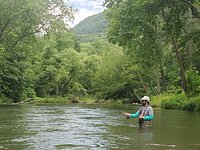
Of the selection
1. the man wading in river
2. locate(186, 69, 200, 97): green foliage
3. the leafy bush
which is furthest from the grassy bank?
the man wading in river

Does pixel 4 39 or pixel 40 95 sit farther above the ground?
pixel 4 39

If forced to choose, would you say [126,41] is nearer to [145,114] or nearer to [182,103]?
[182,103]

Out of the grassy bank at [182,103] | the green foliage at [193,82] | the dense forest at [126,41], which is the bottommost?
the grassy bank at [182,103]

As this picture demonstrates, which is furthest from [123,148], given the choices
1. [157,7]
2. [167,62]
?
[167,62]

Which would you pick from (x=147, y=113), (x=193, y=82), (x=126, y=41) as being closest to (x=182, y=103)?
(x=193, y=82)

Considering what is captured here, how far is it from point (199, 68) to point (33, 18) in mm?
14573

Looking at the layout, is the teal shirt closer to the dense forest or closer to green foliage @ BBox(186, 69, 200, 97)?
the dense forest

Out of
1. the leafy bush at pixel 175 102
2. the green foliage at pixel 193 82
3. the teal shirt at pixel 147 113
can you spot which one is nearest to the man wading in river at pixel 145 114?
the teal shirt at pixel 147 113

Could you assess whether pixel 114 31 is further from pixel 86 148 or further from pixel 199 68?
pixel 86 148

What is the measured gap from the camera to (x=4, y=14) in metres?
31.5

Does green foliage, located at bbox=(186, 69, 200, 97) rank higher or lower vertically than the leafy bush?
higher

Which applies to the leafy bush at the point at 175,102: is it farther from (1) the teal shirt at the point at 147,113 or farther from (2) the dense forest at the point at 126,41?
(1) the teal shirt at the point at 147,113

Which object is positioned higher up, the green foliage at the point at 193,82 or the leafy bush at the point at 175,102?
the green foliage at the point at 193,82

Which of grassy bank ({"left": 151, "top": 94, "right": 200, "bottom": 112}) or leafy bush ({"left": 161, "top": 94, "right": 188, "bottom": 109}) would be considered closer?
grassy bank ({"left": 151, "top": 94, "right": 200, "bottom": 112})
